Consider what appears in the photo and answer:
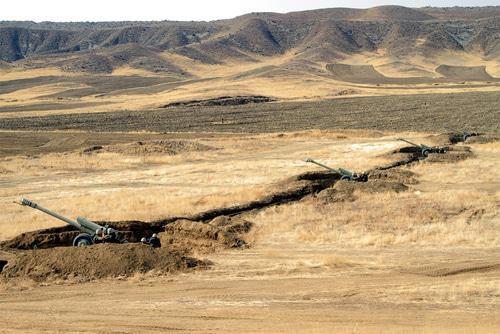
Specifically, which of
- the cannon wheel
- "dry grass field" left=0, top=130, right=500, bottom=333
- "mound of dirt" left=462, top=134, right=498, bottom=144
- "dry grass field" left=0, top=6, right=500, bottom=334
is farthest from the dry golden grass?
the cannon wheel

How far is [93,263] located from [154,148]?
36.0 meters

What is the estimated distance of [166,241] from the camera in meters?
26.0

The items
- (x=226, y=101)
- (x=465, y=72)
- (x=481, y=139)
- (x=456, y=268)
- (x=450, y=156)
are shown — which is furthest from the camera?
(x=465, y=72)

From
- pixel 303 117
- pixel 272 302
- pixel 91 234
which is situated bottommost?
pixel 303 117

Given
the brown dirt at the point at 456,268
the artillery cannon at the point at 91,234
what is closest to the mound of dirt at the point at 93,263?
the artillery cannon at the point at 91,234

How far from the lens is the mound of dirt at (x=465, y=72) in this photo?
158125 millimetres

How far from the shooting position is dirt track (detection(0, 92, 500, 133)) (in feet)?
246

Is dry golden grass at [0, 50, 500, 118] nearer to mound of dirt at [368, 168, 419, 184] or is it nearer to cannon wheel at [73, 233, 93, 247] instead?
mound of dirt at [368, 168, 419, 184]

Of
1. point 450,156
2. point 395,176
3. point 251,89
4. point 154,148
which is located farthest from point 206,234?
point 251,89

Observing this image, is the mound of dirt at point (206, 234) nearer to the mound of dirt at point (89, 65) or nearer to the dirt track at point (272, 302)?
the dirt track at point (272, 302)

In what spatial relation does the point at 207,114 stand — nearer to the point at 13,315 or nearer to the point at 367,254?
the point at 367,254

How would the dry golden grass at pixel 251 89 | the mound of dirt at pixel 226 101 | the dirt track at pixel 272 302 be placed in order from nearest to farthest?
the dirt track at pixel 272 302, the mound of dirt at pixel 226 101, the dry golden grass at pixel 251 89

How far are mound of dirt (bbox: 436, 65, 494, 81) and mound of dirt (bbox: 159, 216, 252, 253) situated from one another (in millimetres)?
138117

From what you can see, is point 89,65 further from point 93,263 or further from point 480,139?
point 93,263
